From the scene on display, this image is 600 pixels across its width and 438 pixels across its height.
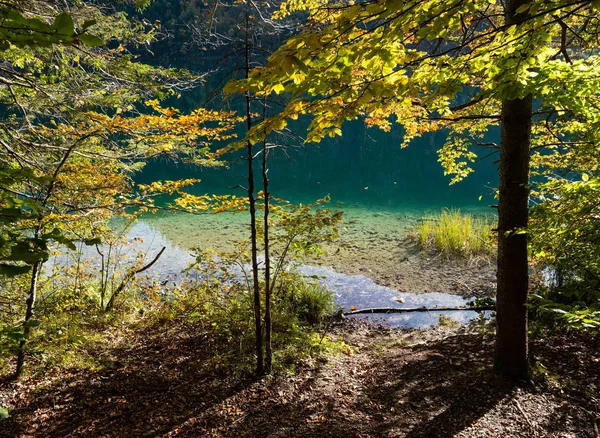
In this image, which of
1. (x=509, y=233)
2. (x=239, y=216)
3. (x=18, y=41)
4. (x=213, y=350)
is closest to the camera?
(x=18, y=41)

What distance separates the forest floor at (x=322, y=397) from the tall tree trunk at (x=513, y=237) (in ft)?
1.08

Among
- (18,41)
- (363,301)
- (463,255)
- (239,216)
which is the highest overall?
(18,41)

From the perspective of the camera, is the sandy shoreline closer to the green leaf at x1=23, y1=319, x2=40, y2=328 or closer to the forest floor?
the forest floor

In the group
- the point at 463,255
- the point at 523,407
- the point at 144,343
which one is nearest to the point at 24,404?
the point at 144,343

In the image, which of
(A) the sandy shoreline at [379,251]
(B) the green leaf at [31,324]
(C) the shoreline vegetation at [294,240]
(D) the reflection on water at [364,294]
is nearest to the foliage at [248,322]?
(C) the shoreline vegetation at [294,240]

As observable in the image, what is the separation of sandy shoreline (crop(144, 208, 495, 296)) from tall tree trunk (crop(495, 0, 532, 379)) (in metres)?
3.24

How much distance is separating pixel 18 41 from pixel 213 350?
14.0 feet

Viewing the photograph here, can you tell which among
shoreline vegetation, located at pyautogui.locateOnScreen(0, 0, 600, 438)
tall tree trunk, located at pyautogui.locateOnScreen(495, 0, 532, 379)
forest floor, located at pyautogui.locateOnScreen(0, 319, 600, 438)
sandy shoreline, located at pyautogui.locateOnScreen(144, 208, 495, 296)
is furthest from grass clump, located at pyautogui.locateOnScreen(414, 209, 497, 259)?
tall tree trunk, located at pyautogui.locateOnScreen(495, 0, 532, 379)

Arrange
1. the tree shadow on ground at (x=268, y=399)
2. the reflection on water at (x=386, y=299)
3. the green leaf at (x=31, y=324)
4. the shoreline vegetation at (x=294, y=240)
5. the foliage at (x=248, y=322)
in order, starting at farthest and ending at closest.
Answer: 1. the reflection on water at (x=386, y=299)
2. the foliage at (x=248, y=322)
3. the tree shadow on ground at (x=268, y=399)
4. the shoreline vegetation at (x=294, y=240)
5. the green leaf at (x=31, y=324)

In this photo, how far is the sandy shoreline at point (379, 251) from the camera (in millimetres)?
8344

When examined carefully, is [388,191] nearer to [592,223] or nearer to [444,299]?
[444,299]

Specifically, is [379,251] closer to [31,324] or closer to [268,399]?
[268,399]

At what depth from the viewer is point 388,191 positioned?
827 inches

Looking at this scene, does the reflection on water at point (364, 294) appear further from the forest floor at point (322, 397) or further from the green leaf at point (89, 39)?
the green leaf at point (89, 39)
